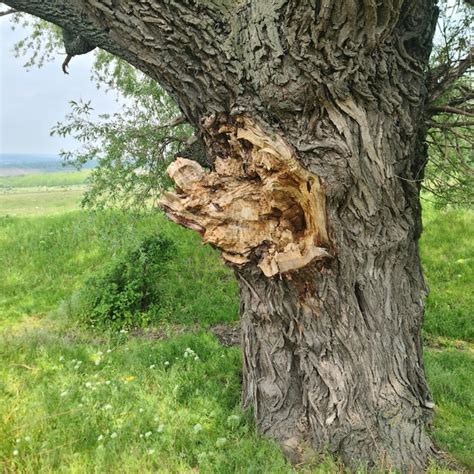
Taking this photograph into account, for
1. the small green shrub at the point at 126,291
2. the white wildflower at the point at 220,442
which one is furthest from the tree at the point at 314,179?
the small green shrub at the point at 126,291

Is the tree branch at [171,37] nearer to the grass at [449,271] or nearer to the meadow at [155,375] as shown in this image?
the meadow at [155,375]

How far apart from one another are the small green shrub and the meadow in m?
0.17

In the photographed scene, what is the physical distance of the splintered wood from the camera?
10.2 feet

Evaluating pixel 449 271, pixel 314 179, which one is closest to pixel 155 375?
pixel 314 179

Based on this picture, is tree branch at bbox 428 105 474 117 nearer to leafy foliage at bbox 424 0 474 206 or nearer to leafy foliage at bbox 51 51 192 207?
leafy foliage at bbox 424 0 474 206

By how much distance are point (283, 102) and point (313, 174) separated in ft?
1.60

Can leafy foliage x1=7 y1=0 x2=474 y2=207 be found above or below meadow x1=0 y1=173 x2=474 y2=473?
above

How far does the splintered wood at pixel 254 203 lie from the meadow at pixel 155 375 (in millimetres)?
1407

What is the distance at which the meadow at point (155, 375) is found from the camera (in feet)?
11.5

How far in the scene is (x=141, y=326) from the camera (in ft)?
22.4

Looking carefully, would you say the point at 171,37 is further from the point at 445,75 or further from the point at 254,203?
the point at 445,75

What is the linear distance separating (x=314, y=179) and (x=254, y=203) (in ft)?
1.44

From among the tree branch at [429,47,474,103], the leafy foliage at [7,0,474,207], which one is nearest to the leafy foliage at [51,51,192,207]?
the leafy foliage at [7,0,474,207]

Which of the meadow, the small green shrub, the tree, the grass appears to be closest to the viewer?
the tree
